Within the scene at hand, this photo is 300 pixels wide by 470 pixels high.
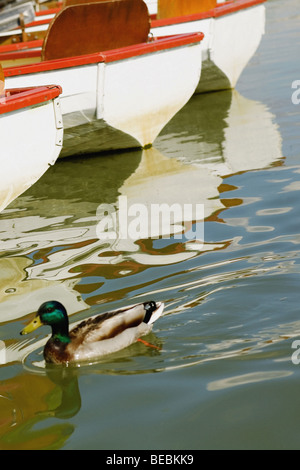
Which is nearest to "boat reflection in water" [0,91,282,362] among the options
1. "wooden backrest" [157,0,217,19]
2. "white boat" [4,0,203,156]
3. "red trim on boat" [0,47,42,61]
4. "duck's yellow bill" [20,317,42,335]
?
"duck's yellow bill" [20,317,42,335]

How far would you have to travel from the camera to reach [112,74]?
9125 mm

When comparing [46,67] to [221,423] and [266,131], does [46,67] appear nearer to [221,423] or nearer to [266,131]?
[266,131]

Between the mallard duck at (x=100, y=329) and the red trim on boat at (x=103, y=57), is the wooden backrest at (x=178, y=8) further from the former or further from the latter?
the mallard duck at (x=100, y=329)

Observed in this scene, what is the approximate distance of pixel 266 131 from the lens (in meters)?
10.2

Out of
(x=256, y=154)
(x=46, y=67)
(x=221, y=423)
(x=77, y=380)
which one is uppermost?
(x=46, y=67)

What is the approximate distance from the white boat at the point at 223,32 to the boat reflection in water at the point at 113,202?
0.87 meters

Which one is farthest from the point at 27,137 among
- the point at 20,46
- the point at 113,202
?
the point at 20,46

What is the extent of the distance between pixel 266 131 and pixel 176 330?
5422 mm

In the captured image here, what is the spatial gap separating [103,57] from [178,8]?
13.4 feet

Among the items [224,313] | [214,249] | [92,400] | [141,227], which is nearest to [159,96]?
[141,227]

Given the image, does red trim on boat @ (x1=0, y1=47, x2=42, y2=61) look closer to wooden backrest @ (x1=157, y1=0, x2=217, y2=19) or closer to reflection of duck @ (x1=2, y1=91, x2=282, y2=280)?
reflection of duck @ (x1=2, y1=91, x2=282, y2=280)

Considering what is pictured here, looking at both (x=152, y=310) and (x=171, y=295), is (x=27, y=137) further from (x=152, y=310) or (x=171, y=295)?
(x=152, y=310)

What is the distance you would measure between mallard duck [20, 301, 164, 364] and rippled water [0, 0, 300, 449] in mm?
103

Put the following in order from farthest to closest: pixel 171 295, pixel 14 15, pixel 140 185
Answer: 1. pixel 14 15
2. pixel 140 185
3. pixel 171 295
